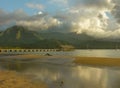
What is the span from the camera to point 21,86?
2411cm

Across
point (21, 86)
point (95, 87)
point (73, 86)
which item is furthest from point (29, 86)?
point (95, 87)

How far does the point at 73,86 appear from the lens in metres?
23.9

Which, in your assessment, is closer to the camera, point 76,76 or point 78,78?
point 78,78

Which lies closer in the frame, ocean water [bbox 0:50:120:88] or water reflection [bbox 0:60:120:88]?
water reflection [bbox 0:60:120:88]

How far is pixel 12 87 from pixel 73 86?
20.1 ft

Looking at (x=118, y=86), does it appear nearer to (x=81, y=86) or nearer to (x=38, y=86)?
(x=81, y=86)

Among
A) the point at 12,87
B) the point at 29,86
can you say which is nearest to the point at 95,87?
the point at 29,86

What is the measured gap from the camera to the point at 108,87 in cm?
2347

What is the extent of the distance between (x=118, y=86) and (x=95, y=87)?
2.55 metres

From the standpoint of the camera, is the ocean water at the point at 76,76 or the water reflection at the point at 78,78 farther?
the ocean water at the point at 76,76

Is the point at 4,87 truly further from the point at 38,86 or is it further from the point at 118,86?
the point at 118,86

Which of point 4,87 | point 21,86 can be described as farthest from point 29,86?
point 4,87

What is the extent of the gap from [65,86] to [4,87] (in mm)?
6046

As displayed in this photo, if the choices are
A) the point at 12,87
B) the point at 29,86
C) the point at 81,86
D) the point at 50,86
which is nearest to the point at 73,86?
the point at 81,86
